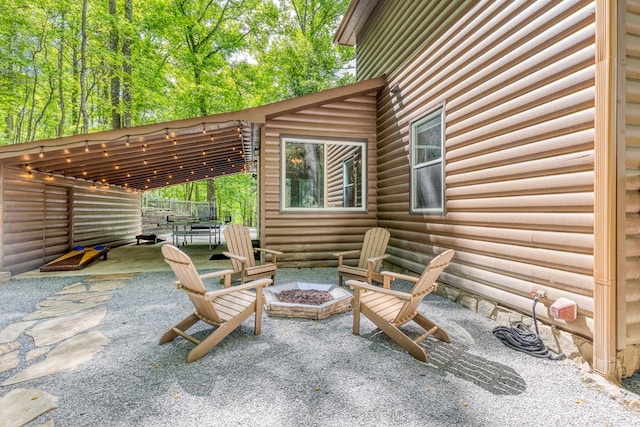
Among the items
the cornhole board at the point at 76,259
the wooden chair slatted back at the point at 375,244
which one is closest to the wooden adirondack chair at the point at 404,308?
the wooden chair slatted back at the point at 375,244

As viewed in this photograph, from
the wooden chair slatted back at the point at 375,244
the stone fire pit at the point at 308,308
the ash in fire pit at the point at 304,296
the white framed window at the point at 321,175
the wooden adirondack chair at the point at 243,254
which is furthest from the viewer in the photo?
the white framed window at the point at 321,175

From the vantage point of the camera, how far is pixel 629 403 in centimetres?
174

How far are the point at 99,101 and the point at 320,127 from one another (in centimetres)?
1092

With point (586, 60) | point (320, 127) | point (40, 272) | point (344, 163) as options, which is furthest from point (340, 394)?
point (40, 272)

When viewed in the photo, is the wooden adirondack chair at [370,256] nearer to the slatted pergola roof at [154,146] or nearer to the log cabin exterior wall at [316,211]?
the log cabin exterior wall at [316,211]

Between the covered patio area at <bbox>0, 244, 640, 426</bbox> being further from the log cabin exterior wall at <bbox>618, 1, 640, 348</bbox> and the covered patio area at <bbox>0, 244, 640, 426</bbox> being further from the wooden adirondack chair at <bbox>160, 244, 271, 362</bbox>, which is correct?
the log cabin exterior wall at <bbox>618, 1, 640, 348</bbox>

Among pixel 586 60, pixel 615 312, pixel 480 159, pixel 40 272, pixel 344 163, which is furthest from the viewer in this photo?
pixel 344 163

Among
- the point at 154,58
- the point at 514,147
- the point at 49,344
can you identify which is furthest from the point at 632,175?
the point at 154,58

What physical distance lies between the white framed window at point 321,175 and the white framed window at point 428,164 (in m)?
1.33

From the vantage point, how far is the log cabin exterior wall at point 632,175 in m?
1.99

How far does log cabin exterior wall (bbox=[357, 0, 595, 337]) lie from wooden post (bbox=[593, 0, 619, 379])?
135 millimetres

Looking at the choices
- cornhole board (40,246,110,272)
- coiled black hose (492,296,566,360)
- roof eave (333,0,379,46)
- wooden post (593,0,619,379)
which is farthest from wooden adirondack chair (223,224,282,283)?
roof eave (333,0,379,46)

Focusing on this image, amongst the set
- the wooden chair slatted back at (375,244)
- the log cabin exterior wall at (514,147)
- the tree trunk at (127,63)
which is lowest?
the wooden chair slatted back at (375,244)

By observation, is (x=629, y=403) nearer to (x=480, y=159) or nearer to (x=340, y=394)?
(x=340, y=394)
